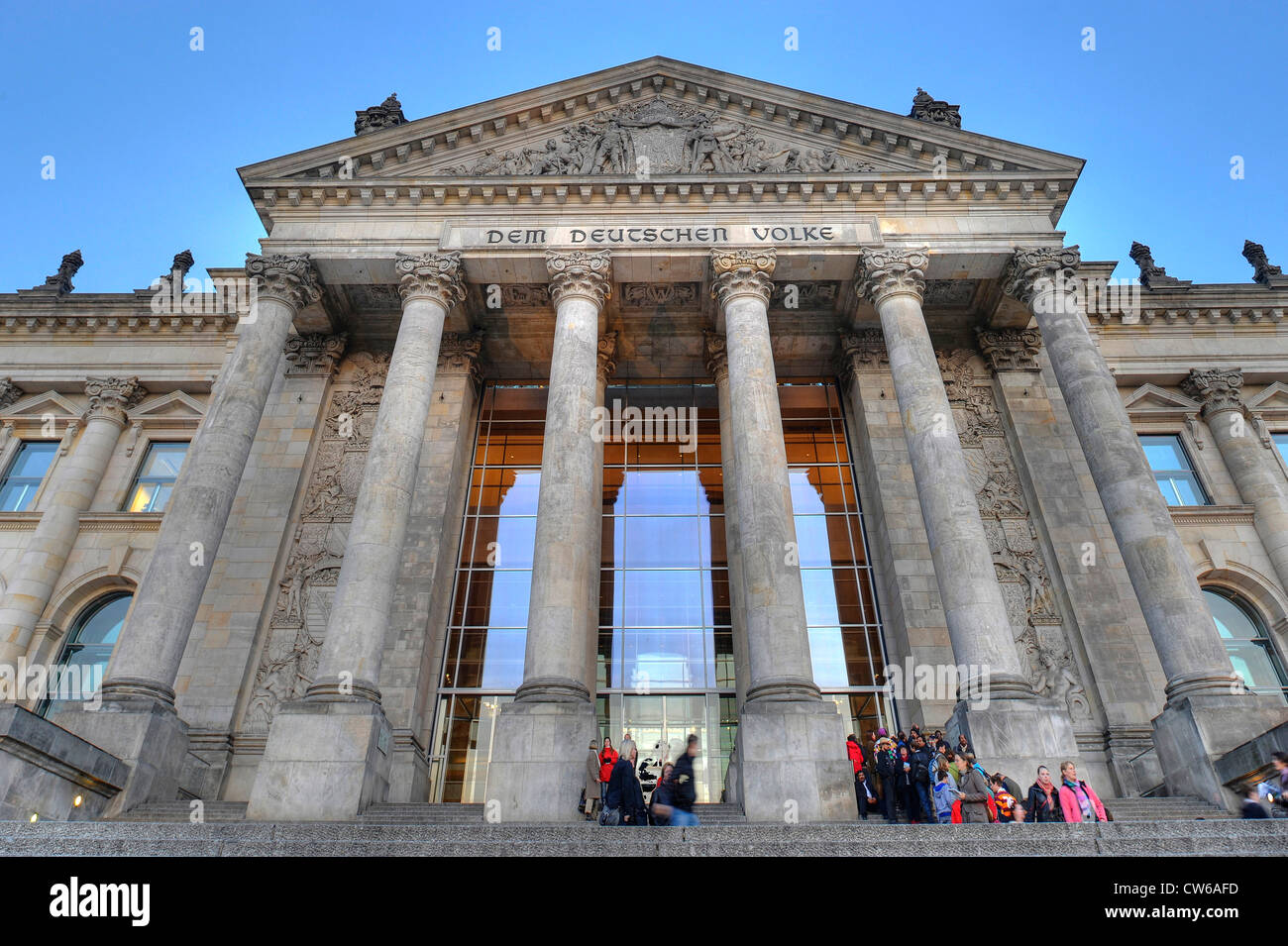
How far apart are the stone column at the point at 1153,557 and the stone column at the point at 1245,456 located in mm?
7190

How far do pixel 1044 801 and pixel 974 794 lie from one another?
3.62ft

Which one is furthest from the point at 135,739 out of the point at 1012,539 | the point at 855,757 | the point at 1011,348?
the point at 1011,348

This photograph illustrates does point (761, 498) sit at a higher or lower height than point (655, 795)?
higher

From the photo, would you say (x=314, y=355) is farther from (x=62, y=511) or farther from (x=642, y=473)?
(x=642, y=473)

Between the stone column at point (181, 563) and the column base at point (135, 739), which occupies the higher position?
the stone column at point (181, 563)

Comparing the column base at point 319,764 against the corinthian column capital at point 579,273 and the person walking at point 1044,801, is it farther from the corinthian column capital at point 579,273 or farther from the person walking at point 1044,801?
the corinthian column capital at point 579,273

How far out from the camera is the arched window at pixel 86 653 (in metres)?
22.1

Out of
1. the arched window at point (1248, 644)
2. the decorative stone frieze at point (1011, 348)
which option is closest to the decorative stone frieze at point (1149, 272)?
the decorative stone frieze at point (1011, 348)

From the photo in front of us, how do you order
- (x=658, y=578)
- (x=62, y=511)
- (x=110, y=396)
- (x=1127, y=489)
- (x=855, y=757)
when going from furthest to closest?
(x=110, y=396) → (x=62, y=511) → (x=658, y=578) → (x=1127, y=489) → (x=855, y=757)

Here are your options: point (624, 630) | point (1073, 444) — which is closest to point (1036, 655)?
point (1073, 444)

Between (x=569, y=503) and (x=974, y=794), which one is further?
(x=569, y=503)

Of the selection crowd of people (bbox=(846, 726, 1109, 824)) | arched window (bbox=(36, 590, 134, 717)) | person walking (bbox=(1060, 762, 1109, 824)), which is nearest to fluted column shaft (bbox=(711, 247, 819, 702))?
crowd of people (bbox=(846, 726, 1109, 824))

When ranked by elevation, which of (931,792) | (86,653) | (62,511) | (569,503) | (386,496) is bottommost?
(931,792)

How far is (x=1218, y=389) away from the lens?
24859 millimetres
